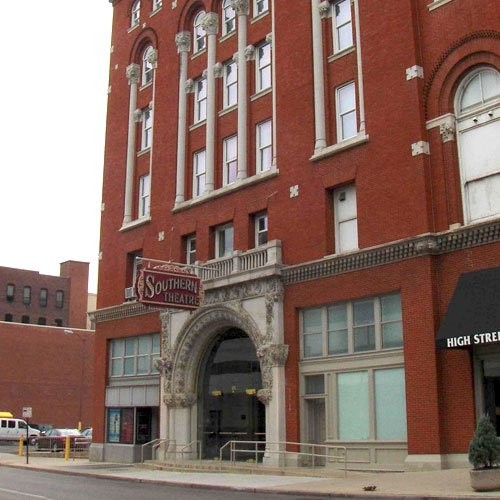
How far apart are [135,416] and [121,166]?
13.2 meters

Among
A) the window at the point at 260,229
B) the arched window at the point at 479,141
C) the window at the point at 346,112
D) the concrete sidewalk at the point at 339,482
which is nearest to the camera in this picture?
the concrete sidewalk at the point at 339,482

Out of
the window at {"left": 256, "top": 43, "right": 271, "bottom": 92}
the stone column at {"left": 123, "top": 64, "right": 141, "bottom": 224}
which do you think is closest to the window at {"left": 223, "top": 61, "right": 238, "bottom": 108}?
the window at {"left": 256, "top": 43, "right": 271, "bottom": 92}

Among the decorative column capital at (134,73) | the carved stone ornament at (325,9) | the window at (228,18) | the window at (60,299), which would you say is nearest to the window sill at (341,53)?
the carved stone ornament at (325,9)

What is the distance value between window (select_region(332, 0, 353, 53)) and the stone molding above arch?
15.7ft

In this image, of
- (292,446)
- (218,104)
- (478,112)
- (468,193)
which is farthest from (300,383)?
(218,104)

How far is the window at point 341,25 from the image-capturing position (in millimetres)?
29461

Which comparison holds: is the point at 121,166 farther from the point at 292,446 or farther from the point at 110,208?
the point at 292,446

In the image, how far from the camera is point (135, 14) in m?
42.8

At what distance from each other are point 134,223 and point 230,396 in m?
10.9

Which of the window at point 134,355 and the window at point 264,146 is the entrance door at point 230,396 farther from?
the window at point 264,146

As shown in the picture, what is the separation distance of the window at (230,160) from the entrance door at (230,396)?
22.3ft

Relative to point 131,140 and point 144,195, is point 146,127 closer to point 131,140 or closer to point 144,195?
point 131,140

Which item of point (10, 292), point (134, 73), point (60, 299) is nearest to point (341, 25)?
point (134, 73)

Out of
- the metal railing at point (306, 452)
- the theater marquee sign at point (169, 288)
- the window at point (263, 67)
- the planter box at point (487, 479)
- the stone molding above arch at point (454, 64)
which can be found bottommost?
the planter box at point (487, 479)
